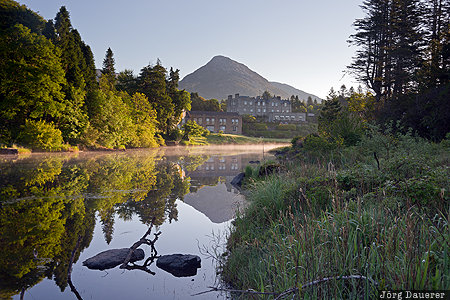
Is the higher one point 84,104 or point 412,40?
point 412,40

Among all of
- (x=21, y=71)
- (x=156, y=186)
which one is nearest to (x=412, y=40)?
(x=156, y=186)

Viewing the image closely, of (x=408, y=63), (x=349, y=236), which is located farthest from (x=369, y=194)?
(x=408, y=63)

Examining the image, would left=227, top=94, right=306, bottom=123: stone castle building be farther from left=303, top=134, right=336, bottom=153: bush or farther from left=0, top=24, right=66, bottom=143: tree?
left=303, top=134, right=336, bottom=153: bush

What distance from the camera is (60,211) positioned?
7051 millimetres

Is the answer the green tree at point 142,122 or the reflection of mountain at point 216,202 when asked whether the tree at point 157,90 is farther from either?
the reflection of mountain at point 216,202

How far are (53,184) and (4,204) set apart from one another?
10.4 feet

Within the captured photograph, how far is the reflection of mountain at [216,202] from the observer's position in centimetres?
762

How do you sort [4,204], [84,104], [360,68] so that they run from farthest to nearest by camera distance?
[84,104] < [360,68] < [4,204]

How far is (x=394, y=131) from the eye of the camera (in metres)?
17.2

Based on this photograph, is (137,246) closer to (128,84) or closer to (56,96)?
(56,96)

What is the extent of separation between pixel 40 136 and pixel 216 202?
2129 cm

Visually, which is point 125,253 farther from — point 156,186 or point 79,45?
point 79,45

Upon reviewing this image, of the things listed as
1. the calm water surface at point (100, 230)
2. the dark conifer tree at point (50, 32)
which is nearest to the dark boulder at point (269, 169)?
the calm water surface at point (100, 230)

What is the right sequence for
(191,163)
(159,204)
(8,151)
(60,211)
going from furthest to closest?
(8,151) < (191,163) < (159,204) < (60,211)
